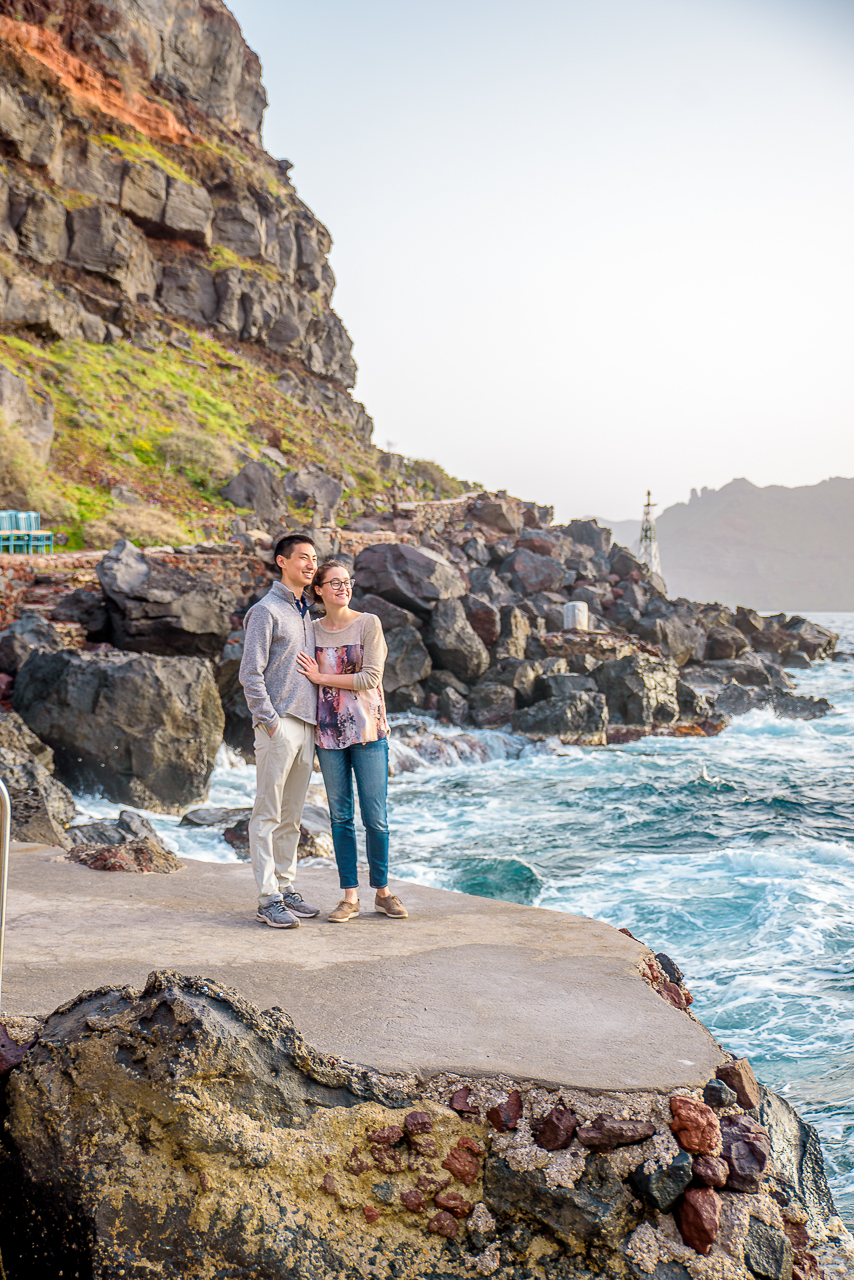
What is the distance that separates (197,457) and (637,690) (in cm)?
1931

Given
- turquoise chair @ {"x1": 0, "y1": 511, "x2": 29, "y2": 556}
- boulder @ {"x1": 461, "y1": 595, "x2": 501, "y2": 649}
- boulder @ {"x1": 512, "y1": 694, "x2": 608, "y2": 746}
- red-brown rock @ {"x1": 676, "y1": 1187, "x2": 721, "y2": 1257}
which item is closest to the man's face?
red-brown rock @ {"x1": 676, "y1": 1187, "x2": 721, "y2": 1257}

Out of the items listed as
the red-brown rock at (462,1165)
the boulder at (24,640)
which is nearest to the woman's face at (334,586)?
the red-brown rock at (462,1165)

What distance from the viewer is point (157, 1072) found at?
7.89ft

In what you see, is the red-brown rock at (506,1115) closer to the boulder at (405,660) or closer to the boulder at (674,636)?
the boulder at (405,660)

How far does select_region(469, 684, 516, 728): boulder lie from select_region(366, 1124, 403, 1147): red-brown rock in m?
14.5

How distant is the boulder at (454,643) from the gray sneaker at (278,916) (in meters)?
14.1

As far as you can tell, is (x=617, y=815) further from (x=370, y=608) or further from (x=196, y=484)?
(x=196, y=484)

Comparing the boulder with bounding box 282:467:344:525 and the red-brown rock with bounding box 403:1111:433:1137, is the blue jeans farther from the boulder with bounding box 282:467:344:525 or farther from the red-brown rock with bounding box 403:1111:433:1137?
the boulder with bounding box 282:467:344:525

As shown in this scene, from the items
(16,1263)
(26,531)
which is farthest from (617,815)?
(26,531)

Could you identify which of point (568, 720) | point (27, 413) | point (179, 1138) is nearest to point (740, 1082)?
point (179, 1138)

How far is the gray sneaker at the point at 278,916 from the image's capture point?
4.31 m

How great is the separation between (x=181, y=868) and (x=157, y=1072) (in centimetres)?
341

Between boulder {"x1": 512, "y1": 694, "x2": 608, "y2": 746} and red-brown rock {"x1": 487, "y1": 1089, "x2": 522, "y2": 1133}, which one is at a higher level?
red-brown rock {"x1": 487, "y1": 1089, "x2": 522, "y2": 1133}

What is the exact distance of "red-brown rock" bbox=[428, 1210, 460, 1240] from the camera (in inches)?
98.3
